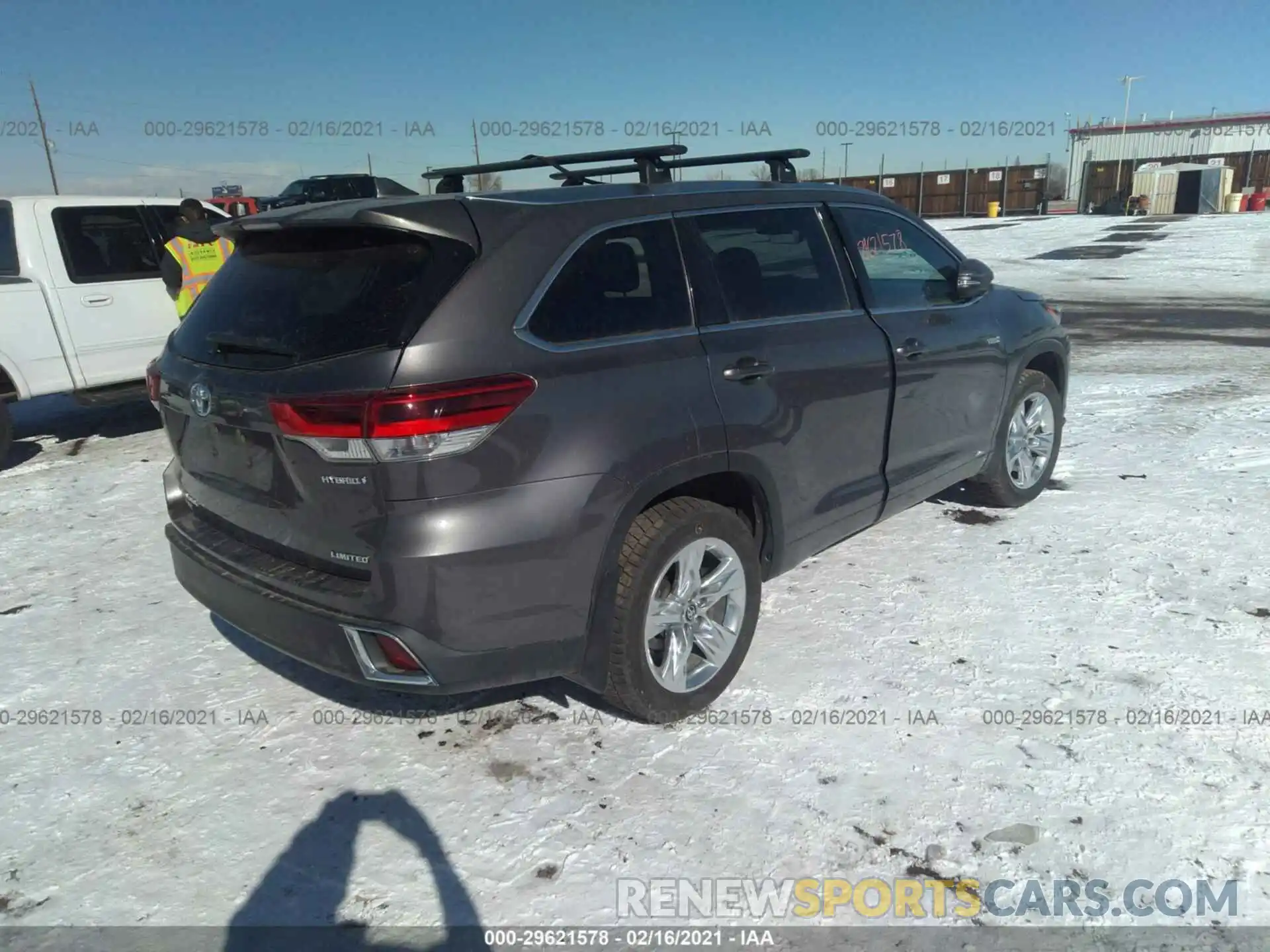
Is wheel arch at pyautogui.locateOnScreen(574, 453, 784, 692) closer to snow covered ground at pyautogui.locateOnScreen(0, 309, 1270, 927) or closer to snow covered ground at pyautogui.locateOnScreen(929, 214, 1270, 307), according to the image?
snow covered ground at pyautogui.locateOnScreen(0, 309, 1270, 927)

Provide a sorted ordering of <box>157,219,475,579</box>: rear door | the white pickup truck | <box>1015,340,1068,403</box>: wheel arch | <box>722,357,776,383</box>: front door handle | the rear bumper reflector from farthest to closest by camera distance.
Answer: the white pickup truck
<box>1015,340,1068,403</box>: wheel arch
<box>722,357,776,383</box>: front door handle
the rear bumper reflector
<box>157,219,475,579</box>: rear door

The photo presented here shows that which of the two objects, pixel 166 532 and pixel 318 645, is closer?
pixel 318 645

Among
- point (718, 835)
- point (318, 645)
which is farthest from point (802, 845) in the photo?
point (318, 645)

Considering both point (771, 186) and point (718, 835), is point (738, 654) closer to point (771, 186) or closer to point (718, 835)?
point (718, 835)

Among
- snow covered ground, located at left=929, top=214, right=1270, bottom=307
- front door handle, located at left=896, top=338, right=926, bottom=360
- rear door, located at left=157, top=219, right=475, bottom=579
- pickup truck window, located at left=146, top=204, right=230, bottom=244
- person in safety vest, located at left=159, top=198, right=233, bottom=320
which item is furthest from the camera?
snow covered ground, located at left=929, top=214, right=1270, bottom=307

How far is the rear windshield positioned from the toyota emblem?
0.33 ft

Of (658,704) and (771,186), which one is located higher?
(771,186)

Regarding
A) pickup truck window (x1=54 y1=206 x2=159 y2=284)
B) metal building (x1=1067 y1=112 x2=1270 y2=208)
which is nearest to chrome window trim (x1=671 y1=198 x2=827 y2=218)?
pickup truck window (x1=54 y1=206 x2=159 y2=284)

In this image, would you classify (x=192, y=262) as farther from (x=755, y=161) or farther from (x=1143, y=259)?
(x=1143, y=259)

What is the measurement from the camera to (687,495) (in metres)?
3.04

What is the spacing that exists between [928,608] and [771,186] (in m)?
1.94

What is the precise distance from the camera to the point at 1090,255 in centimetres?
2162

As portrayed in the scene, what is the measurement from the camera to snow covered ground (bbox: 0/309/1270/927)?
2.39 metres

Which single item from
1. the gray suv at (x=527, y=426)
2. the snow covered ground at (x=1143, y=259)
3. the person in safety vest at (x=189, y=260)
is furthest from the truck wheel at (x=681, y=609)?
the snow covered ground at (x=1143, y=259)
